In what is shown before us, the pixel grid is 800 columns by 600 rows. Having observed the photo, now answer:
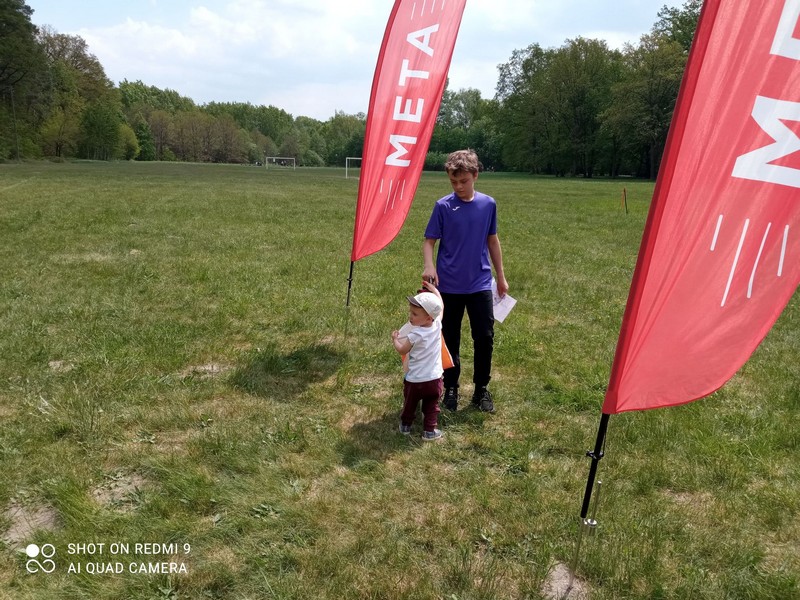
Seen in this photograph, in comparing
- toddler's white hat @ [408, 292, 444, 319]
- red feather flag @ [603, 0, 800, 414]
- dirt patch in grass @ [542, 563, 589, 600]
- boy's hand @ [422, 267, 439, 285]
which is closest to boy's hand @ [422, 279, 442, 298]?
boy's hand @ [422, 267, 439, 285]

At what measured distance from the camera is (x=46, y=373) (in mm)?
5344

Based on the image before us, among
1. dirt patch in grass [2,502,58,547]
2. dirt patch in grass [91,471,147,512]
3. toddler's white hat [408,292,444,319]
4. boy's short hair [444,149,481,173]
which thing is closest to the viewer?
dirt patch in grass [2,502,58,547]

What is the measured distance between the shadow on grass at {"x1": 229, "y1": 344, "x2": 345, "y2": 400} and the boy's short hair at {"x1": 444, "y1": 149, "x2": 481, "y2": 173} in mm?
2416

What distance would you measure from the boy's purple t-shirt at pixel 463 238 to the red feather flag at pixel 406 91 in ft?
4.39

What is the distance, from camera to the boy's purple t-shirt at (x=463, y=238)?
14.9 feet

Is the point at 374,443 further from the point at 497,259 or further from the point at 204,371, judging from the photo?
Answer: the point at 204,371

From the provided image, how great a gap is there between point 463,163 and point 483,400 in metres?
2.01

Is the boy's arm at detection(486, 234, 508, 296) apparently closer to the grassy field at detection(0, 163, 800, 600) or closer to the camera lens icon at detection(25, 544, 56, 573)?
the grassy field at detection(0, 163, 800, 600)

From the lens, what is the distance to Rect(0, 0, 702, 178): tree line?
55.5 meters

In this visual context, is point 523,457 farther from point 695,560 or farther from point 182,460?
point 182,460

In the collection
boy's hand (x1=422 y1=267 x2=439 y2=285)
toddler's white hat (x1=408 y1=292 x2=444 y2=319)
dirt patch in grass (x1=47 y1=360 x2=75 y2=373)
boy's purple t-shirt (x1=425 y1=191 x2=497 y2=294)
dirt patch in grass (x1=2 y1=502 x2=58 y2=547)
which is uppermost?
boy's purple t-shirt (x1=425 y1=191 x2=497 y2=294)

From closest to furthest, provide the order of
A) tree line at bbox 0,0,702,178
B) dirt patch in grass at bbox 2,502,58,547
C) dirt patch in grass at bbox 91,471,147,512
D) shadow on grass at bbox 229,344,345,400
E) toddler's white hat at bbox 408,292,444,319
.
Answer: dirt patch in grass at bbox 2,502,58,547 < dirt patch in grass at bbox 91,471,147,512 < toddler's white hat at bbox 408,292,444,319 < shadow on grass at bbox 229,344,345,400 < tree line at bbox 0,0,702,178

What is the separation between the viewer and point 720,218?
2492 millimetres

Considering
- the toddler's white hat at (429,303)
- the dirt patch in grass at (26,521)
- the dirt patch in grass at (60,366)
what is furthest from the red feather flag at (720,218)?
the dirt patch in grass at (60,366)
